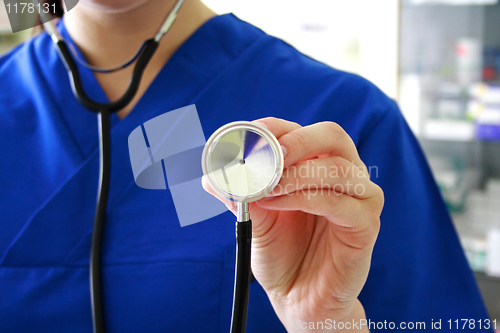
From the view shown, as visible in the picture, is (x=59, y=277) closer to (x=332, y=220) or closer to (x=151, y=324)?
(x=151, y=324)

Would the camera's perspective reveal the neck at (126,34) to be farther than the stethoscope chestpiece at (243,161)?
Yes

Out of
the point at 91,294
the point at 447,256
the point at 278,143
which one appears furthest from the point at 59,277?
the point at 447,256

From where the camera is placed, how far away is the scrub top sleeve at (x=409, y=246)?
20.3 inches

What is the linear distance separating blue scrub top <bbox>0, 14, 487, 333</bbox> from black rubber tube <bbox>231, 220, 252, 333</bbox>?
15cm

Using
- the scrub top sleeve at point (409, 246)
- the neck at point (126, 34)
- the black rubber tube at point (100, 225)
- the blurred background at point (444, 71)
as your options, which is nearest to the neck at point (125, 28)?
Answer: the neck at point (126, 34)

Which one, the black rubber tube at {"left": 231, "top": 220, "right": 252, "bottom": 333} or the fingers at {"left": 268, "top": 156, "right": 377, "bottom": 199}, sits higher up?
the fingers at {"left": 268, "top": 156, "right": 377, "bottom": 199}

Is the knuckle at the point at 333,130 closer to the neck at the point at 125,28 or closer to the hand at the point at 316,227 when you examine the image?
the hand at the point at 316,227

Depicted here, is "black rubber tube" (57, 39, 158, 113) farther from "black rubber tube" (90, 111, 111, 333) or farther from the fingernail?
the fingernail

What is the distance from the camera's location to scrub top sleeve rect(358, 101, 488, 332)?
1.69 ft

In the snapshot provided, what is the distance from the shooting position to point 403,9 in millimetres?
1341

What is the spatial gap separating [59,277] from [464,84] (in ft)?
4.43

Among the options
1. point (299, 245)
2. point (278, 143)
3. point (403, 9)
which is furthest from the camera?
point (403, 9)

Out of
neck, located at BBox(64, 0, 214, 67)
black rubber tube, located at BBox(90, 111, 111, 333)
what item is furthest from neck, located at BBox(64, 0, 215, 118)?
black rubber tube, located at BBox(90, 111, 111, 333)

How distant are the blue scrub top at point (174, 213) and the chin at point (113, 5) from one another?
9 centimetres
